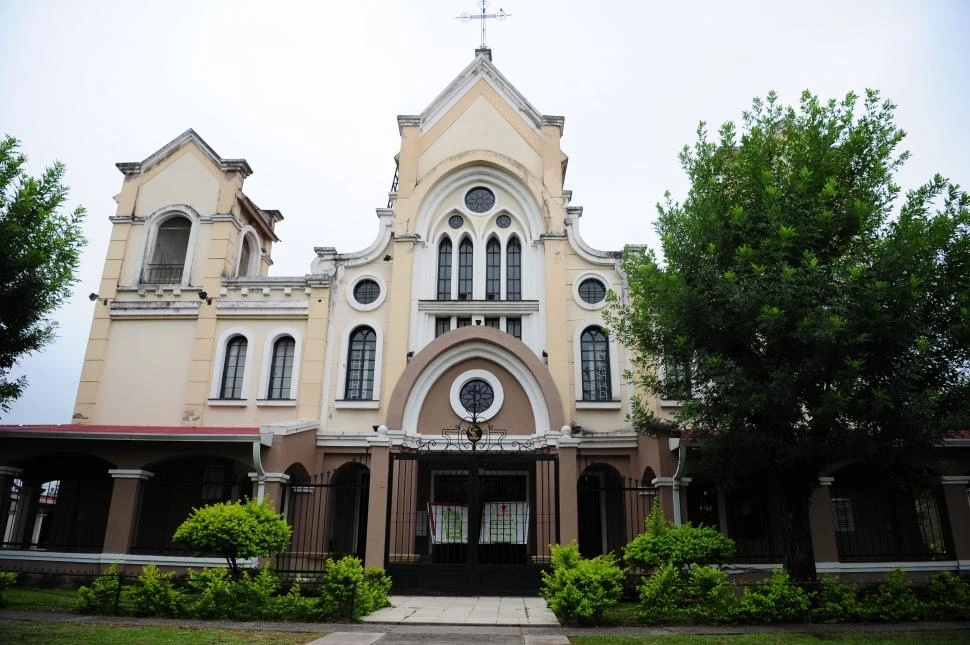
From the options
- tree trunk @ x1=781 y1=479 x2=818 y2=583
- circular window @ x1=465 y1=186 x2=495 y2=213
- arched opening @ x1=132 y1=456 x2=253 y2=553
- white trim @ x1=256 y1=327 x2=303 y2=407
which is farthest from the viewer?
circular window @ x1=465 y1=186 x2=495 y2=213

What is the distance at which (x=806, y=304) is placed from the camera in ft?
35.6

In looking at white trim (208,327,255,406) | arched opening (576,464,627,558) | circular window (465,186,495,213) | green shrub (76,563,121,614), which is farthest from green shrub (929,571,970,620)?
white trim (208,327,255,406)

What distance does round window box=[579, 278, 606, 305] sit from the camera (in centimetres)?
1997

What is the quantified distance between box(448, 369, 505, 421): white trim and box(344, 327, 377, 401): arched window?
98.2 inches

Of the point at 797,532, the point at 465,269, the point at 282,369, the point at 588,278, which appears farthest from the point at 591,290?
the point at 282,369

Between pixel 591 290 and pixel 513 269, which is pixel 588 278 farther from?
pixel 513 269

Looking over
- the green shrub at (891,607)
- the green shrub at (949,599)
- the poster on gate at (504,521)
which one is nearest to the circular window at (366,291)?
the poster on gate at (504,521)

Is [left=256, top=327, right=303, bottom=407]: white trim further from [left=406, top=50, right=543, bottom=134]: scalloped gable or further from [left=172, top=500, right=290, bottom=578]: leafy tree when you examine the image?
[left=406, top=50, right=543, bottom=134]: scalloped gable

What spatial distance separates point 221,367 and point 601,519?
12.3 m

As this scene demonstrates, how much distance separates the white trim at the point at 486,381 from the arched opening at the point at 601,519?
10.5 ft

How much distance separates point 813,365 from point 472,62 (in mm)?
16106

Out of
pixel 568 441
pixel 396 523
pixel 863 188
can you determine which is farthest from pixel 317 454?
pixel 863 188

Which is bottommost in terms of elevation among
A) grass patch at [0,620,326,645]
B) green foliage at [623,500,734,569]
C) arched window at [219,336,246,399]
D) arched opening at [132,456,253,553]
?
grass patch at [0,620,326,645]

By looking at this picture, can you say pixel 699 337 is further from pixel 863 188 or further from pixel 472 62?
pixel 472 62
